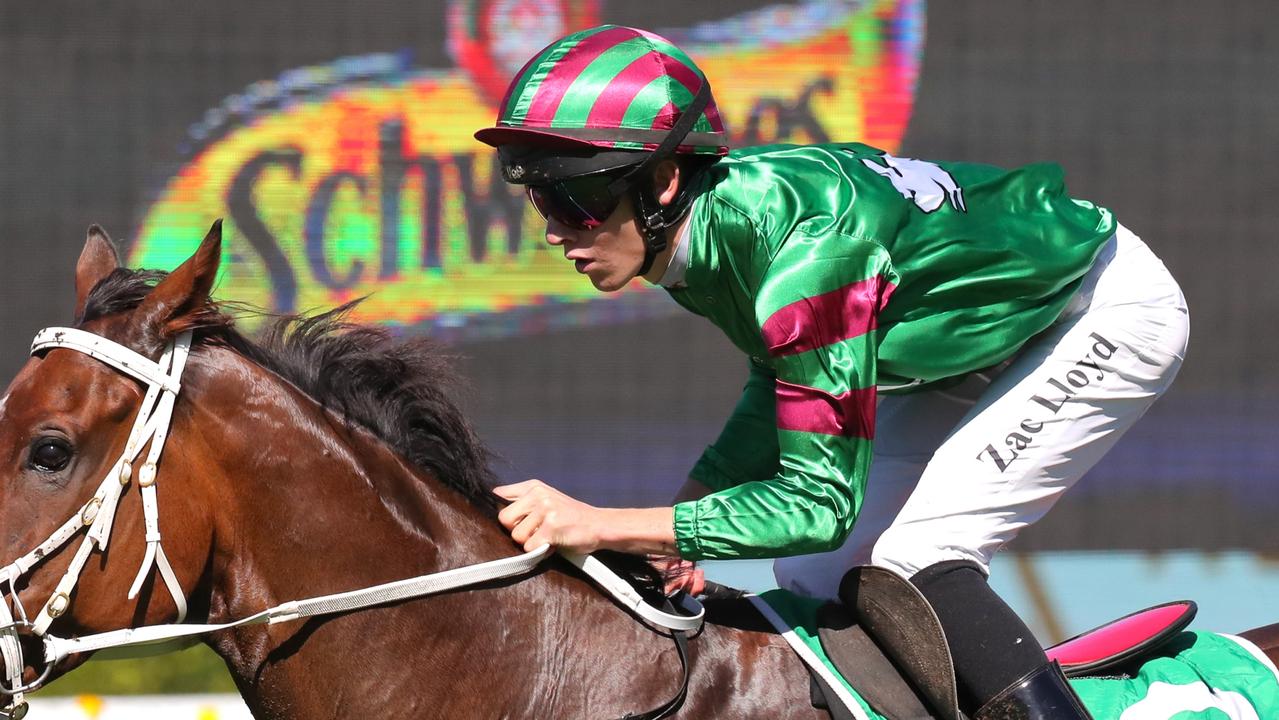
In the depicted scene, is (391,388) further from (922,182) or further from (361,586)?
(922,182)

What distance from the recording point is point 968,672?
6.60 ft

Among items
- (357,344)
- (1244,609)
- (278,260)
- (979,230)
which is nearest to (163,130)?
(278,260)

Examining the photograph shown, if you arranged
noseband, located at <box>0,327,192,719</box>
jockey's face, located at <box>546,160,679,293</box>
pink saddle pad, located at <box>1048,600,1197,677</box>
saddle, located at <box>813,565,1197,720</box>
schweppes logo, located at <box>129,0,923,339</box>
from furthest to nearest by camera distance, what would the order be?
schweppes logo, located at <box>129,0,923,339</box>
pink saddle pad, located at <box>1048,600,1197,677</box>
jockey's face, located at <box>546,160,679,293</box>
saddle, located at <box>813,565,1197,720</box>
noseband, located at <box>0,327,192,719</box>

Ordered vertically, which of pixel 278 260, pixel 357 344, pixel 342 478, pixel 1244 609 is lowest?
pixel 1244 609

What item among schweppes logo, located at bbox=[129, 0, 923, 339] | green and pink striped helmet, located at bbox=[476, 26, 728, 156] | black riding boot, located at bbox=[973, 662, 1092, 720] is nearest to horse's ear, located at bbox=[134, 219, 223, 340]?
green and pink striped helmet, located at bbox=[476, 26, 728, 156]

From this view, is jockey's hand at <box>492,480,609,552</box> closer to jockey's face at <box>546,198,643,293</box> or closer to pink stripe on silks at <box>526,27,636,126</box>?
jockey's face at <box>546,198,643,293</box>

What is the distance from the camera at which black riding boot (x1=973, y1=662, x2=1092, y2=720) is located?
1.97m

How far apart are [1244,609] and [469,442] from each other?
396 centimetres

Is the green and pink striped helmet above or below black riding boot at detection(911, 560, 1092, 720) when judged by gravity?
above

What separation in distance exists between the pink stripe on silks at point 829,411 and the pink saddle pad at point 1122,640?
55 cm

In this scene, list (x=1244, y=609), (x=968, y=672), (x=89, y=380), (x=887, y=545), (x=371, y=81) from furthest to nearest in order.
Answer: (x=371, y=81) → (x=1244, y=609) → (x=887, y=545) → (x=968, y=672) → (x=89, y=380)

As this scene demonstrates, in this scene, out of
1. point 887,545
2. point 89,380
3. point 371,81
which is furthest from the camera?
point 371,81

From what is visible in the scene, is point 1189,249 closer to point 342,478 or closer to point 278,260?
point 278,260

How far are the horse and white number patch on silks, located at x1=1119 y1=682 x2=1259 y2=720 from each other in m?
0.56
